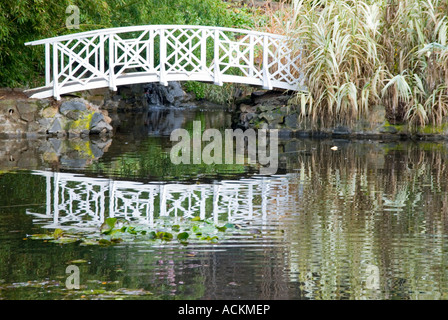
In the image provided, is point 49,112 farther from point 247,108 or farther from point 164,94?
point 164,94

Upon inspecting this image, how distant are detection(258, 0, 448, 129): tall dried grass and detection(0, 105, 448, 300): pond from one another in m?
3.01

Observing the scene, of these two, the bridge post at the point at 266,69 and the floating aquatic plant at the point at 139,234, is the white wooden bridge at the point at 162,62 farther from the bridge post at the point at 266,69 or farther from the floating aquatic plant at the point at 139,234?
the floating aquatic plant at the point at 139,234

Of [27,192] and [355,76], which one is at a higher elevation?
[355,76]

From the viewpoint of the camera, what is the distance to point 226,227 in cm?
593

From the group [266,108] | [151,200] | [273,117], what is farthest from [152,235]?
[266,108]

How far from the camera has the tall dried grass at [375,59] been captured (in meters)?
13.6

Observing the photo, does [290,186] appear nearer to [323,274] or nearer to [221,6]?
[323,274]

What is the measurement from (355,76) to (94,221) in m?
8.64

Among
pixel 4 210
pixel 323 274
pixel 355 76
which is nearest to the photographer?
pixel 323 274

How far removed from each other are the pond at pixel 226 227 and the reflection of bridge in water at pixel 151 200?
0.7 inches

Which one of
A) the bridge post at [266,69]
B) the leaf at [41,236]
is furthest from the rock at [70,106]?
the leaf at [41,236]

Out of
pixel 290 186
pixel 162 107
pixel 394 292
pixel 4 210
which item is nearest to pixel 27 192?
pixel 4 210
